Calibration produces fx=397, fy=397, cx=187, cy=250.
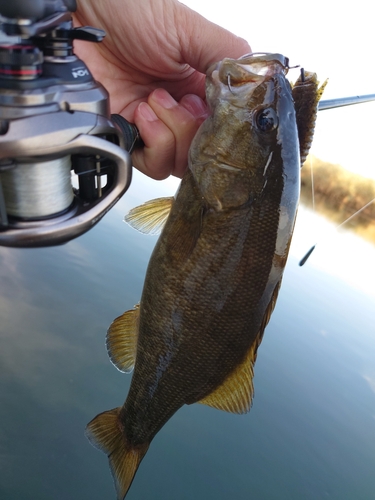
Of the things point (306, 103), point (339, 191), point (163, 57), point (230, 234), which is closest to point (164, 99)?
point (163, 57)

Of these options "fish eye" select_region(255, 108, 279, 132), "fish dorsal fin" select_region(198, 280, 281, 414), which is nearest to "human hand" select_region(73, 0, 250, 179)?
"fish eye" select_region(255, 108, 279, 132)

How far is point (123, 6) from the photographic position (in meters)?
1.98

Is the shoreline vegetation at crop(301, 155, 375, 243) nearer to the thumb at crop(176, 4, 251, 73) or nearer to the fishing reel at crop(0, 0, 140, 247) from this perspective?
the thumb at crop(176, 4, 251, 73)

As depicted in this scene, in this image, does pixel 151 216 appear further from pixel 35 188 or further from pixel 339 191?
pixel 339 191

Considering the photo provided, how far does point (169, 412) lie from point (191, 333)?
422 mm

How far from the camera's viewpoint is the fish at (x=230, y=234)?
4.70ft

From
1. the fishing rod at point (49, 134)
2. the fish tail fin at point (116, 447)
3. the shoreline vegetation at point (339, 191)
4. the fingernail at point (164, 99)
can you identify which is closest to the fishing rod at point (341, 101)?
the fingernail at point (164, 99)

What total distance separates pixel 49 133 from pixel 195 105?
1183 mm

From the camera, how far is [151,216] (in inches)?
65.7

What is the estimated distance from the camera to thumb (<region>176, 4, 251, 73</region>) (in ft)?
5.93

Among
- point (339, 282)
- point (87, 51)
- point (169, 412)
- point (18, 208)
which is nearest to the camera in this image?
point (18, 208)

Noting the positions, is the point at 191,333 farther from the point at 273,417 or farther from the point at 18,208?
the point at 273,417

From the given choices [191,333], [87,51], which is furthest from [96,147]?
[87,51]

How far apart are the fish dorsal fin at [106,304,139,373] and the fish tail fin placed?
0.25m
